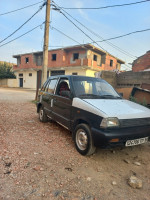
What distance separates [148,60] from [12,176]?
482 inches

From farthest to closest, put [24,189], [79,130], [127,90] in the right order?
[127,90]
[79,130]
[24,189]

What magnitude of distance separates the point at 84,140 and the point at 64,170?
2.42ft

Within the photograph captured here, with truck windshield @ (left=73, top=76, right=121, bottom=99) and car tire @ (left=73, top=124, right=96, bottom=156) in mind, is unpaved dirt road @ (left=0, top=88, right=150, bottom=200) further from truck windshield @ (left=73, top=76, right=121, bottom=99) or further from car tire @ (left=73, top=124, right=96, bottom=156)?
truck windshield @ (left=73, top=76, right=121, bottom=99)

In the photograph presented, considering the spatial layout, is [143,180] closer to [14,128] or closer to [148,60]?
[14,128]

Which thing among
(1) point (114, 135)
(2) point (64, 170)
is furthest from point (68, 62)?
(2) point (64, 170)

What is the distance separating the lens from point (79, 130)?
3.05 meters

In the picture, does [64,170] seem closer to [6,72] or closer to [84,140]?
[84,140]

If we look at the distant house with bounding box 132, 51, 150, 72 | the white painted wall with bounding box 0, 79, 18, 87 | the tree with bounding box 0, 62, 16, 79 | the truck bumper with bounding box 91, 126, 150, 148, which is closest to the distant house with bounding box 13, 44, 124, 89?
the white painted wall with bounding box 0, 79, 18, 87

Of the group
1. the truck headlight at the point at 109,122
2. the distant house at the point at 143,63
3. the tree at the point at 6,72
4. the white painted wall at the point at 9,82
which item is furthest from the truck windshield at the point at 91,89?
the tree at the point at 6,72

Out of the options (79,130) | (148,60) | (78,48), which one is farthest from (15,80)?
(79,130)

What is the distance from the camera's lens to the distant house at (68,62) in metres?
22.0

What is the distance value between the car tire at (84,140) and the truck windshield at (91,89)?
0.78m

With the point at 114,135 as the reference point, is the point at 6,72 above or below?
above

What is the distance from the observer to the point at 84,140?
2.93 m
